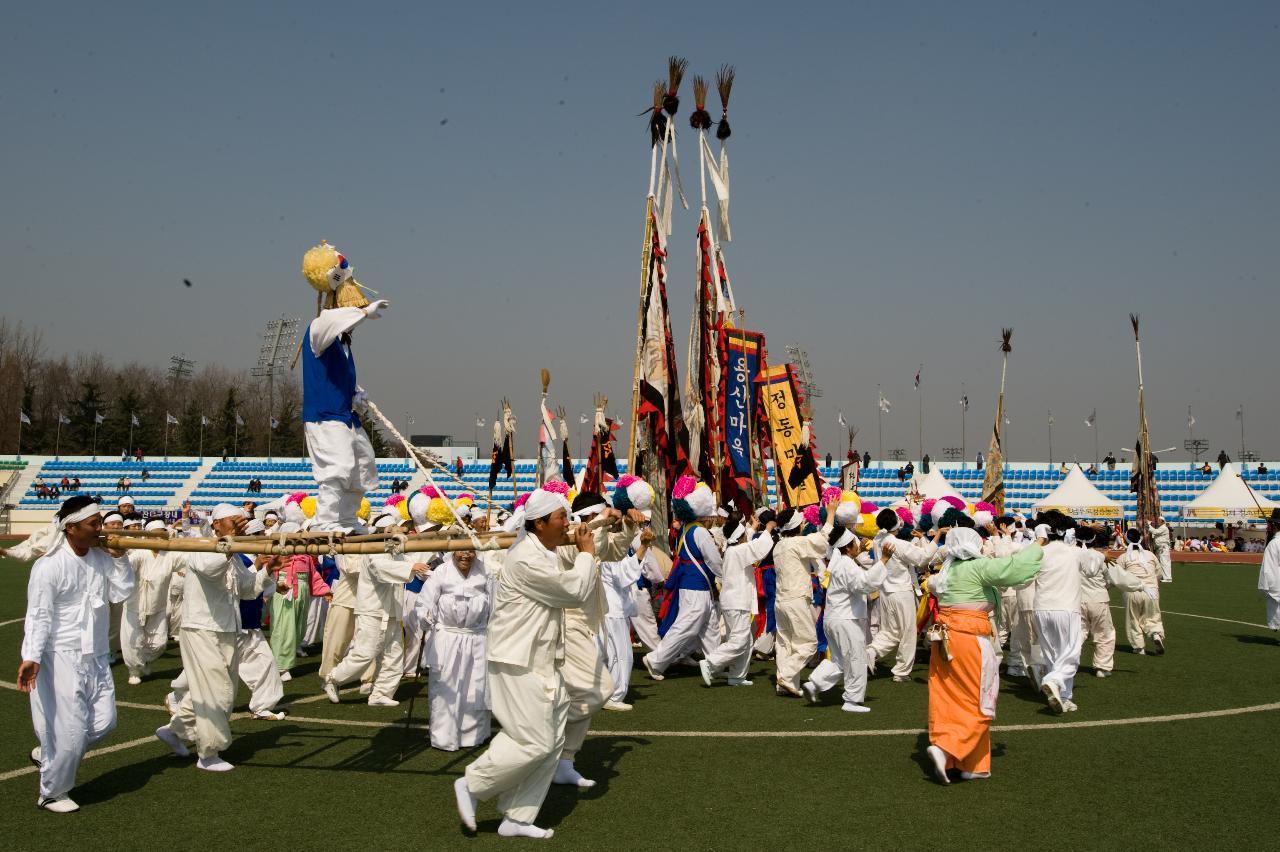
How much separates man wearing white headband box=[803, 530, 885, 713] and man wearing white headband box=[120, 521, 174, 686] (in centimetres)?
634

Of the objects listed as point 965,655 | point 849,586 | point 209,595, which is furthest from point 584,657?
point 849,586

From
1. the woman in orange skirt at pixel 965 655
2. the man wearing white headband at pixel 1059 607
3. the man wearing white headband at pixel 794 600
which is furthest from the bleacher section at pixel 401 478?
the woman in orange skirt at pixel 965 655


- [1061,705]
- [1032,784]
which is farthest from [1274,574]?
[1032,784]

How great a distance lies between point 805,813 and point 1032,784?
62.2 inches

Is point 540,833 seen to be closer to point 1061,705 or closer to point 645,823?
point 645,823

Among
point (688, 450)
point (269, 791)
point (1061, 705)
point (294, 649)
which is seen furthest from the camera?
point (688, 450)

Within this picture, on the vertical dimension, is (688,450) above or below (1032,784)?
above

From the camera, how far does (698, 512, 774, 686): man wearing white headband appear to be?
9141mm

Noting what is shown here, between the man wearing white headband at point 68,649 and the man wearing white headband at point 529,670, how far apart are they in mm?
2211

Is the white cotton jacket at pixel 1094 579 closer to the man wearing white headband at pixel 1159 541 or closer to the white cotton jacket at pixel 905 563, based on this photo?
the white cotton jacket at pixel 905 563

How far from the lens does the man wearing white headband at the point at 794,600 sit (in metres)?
8.81

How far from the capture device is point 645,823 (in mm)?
5133

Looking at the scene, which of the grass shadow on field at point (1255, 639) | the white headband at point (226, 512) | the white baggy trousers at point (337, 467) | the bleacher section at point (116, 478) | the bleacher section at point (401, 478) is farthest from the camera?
the bleacher section at point (116, 478)

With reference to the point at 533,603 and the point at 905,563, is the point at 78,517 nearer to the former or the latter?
the point at 533,603
